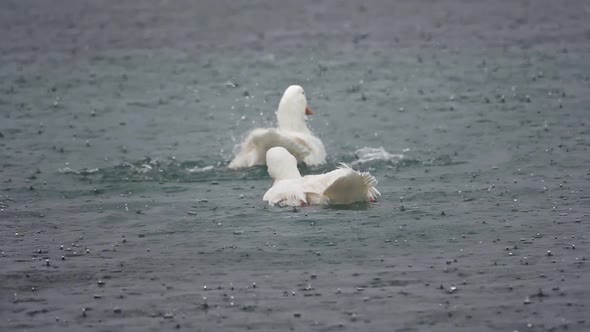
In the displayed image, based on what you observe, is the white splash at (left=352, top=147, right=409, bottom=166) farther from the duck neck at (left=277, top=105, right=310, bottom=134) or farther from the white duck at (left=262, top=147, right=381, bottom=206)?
the white duck at (left=262, top=147, right=381, bottom=206)

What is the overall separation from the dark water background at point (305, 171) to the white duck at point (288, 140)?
28 cm

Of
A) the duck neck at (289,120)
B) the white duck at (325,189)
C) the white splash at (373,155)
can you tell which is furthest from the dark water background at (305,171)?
the duck neck at (289,120)

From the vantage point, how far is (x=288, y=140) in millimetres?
16875

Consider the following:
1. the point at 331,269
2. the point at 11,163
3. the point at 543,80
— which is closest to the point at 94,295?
the point at 331,269

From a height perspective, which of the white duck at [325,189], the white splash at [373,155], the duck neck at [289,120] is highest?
the duck neck at [289,120]

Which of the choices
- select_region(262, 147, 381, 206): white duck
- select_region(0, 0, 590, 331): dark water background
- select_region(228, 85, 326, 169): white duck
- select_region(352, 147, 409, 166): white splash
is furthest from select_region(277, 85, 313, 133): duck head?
select_region(262, 147, 381, 206): white duck

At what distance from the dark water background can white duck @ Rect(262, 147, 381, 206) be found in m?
0.28

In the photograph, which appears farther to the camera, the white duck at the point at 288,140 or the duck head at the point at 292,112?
the duck head at the point at 292,112

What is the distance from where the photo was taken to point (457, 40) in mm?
27500

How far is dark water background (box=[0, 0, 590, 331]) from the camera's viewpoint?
455 inches

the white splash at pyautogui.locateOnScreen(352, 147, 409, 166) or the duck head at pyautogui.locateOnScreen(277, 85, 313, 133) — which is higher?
the duck head at pyautogui.locateOnScreen(277, 85, 313, 133)

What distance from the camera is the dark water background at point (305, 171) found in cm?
1155

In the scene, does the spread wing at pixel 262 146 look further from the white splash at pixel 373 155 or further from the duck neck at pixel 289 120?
the white splash at pixel 373 155

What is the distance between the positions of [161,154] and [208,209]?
340cm
